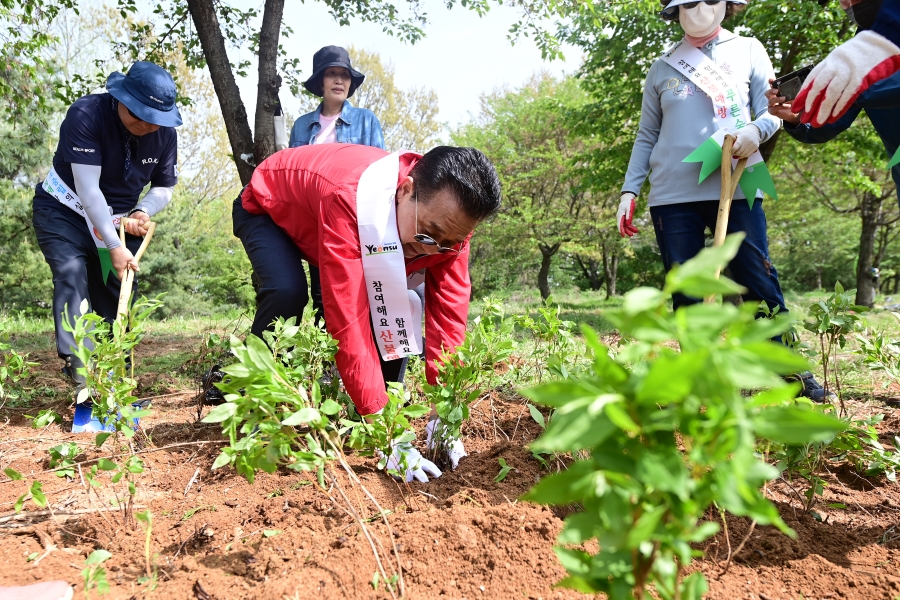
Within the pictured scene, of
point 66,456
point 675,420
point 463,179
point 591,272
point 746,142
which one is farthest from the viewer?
point 591,272

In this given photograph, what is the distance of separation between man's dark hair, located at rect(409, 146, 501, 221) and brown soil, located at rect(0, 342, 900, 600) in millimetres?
939

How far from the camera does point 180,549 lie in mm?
1534

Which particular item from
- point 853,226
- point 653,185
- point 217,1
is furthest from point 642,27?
point 853,226

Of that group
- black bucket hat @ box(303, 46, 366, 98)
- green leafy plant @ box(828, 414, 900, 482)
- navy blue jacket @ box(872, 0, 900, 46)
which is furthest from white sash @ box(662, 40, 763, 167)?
black bucket hat @ box(303, 46, 366, 98)

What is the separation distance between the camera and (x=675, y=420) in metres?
0.62

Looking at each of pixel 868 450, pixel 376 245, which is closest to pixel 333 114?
pixel 376 245

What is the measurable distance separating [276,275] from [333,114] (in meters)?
1.70

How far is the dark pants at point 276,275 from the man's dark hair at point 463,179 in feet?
2.49

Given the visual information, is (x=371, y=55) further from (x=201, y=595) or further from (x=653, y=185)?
(x=201, y=595)

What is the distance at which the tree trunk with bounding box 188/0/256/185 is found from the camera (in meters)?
4.39

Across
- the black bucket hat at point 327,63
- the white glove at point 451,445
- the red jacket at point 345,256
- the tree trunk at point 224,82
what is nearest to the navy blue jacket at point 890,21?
the red jacket at point 345,256

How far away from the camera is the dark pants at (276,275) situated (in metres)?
2.45

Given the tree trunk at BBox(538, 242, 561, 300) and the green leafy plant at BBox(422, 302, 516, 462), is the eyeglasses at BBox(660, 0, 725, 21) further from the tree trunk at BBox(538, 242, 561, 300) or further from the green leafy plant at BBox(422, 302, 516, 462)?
the tree trunk at BBox(538, 242, 561, 300)

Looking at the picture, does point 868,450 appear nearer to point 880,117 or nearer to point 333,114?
point 880,117
